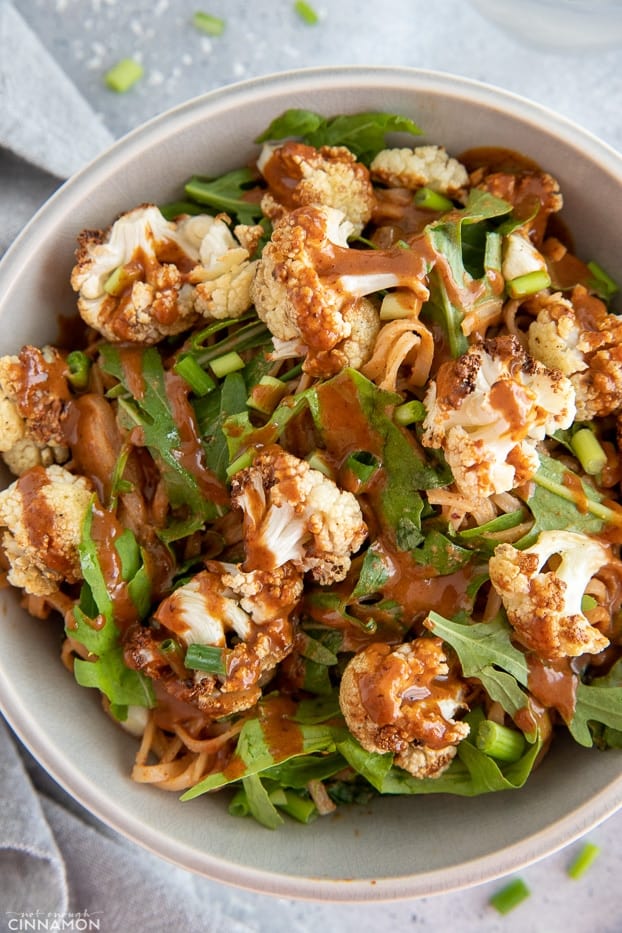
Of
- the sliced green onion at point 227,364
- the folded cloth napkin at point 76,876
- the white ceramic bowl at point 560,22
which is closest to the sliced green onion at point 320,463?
the sliced green onion at point 227,364

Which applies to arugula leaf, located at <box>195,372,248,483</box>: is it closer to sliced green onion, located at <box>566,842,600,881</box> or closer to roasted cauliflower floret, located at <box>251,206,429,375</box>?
roasted cauliflower floret, located at <box>251,206,429,375</box>

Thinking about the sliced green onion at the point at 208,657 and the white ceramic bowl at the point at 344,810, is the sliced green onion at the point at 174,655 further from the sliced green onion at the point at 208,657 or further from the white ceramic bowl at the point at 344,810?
the white ceramic bowl at the point at 344,810

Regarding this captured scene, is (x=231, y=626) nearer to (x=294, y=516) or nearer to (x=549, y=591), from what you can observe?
(x=294, y=516)

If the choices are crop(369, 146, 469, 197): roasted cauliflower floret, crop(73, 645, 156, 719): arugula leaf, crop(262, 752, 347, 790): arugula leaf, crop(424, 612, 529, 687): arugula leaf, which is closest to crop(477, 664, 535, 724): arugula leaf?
crop(424, 612, 529, 687): arugula leaf

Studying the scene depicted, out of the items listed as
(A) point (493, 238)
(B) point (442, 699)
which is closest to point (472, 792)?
(B) point (442, 699)

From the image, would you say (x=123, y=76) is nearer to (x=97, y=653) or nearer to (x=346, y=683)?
(x=97, y=653)

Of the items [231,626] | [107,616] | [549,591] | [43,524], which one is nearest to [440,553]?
[549,591]
